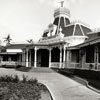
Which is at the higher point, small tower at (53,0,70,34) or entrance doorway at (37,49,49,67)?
small tower at (53,0,70,34)

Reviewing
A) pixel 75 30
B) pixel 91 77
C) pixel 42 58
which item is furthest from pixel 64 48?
pixel 91 77

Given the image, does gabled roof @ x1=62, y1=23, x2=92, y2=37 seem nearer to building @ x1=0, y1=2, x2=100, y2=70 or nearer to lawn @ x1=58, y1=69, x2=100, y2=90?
building @ x1=0, y1=2, x2=100, y2=70

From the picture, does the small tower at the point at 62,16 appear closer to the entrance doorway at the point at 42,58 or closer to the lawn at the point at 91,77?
the entrance doorway at the point at 42,58

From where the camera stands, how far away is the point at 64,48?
72.8 feet

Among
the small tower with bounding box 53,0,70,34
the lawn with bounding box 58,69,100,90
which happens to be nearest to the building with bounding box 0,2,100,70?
the small tower with bounding box 53,0,70,34

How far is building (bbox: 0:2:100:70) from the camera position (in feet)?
65.0

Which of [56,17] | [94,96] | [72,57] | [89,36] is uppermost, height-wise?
[56,17]

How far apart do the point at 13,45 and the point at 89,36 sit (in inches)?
839

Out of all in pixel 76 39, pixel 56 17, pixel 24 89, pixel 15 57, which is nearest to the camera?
pixel 24 89

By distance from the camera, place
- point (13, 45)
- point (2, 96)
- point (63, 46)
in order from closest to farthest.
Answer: point (2, 96) < point (63, 46) < point (13, 45)

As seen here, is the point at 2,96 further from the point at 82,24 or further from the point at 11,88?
the point at 82,24

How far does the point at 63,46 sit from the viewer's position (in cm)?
2234

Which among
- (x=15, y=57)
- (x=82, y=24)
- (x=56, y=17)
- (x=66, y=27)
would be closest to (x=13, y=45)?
(x=15, y=57)

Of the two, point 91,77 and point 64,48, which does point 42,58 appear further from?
point 91,77
